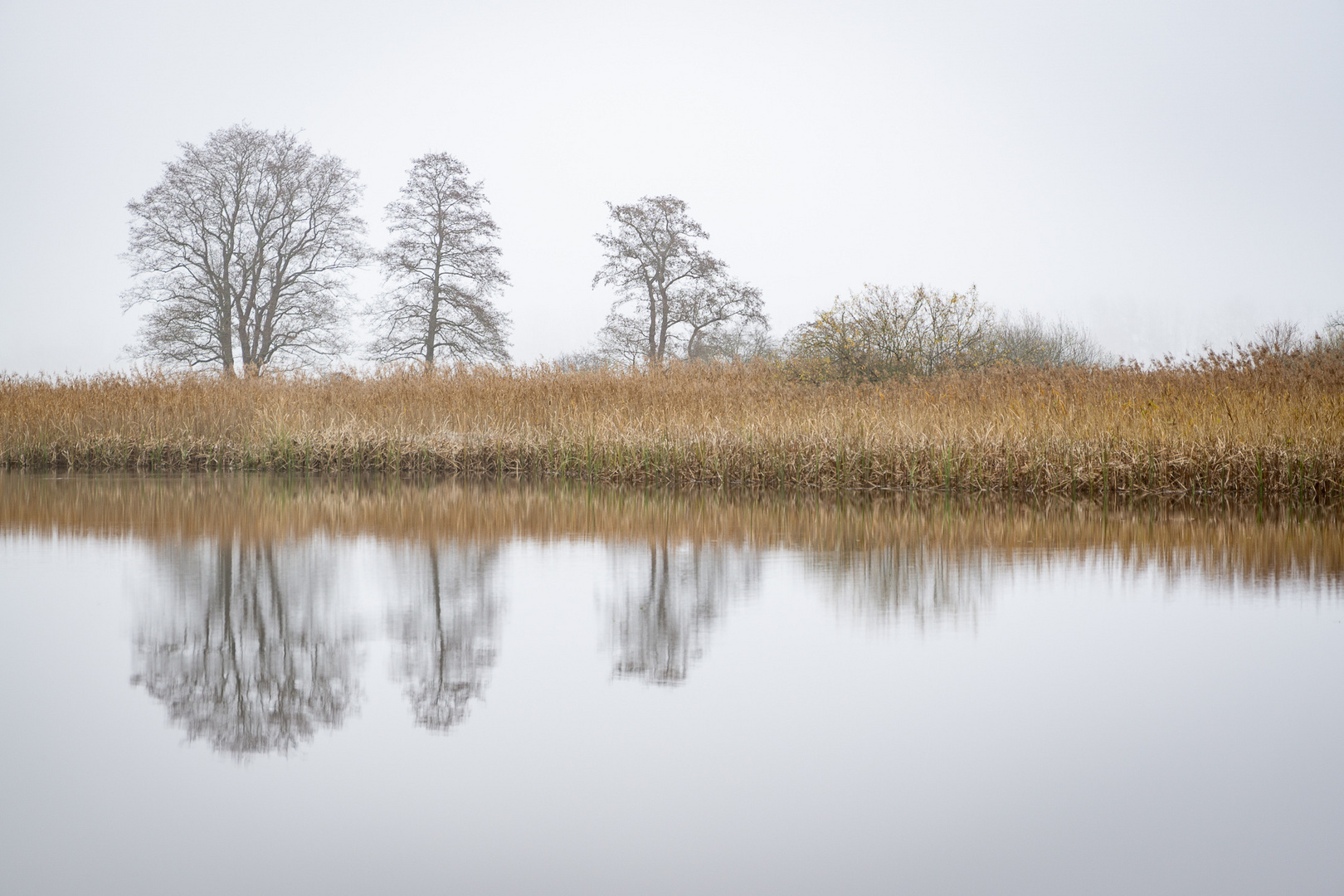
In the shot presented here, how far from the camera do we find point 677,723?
11.5ft

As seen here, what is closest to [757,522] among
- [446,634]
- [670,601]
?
[670,601]

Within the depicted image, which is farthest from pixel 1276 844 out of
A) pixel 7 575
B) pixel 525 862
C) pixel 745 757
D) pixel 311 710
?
pixel 7 575

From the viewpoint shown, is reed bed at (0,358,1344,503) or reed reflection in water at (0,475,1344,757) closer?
reed reflection in water at (0,475,1344,757)

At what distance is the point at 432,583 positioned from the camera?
6.19 meters

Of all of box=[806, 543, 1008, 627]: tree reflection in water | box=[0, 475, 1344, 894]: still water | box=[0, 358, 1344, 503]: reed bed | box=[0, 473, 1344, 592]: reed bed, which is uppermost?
box=[0, 358, 1344, 503]: reed bed

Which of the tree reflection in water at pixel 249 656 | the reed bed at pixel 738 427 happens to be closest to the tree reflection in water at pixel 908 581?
the tree reflection in water at pixel 249 656

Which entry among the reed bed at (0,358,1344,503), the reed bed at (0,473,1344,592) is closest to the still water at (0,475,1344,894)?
the reed bed at (0,473,1344,592)

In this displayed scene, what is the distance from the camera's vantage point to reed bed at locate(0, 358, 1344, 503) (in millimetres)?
11148

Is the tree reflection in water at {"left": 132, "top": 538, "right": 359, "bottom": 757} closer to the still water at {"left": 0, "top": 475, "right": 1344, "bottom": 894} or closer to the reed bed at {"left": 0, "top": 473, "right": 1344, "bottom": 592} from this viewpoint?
the still water at {"left": 0, "top": 475, "right": 1344, "bottom": 894}

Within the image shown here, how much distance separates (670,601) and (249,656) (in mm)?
2232

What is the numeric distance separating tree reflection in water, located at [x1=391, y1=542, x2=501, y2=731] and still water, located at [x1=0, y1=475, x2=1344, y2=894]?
27mm

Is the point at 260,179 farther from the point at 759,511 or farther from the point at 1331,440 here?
the point at 1331,440

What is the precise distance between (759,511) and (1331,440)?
6145 millimetres

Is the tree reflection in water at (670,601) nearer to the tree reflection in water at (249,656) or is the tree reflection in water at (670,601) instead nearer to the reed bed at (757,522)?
the reed bed at (757,522)
